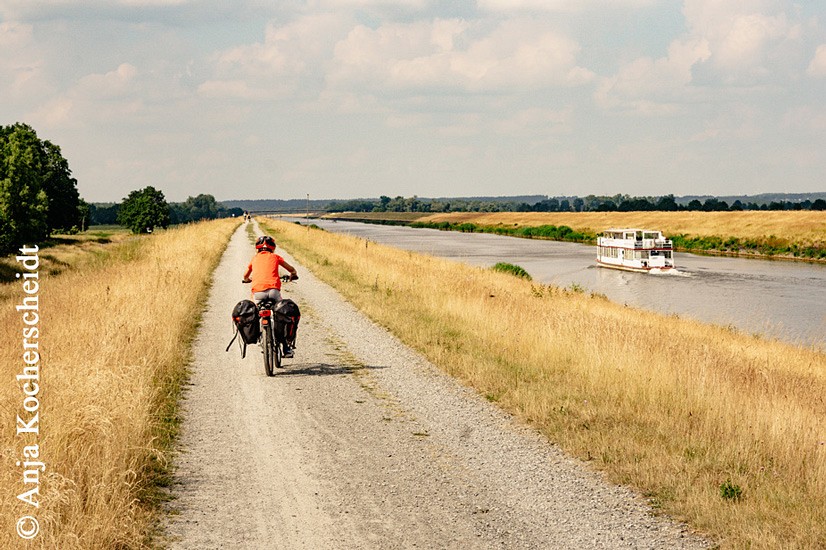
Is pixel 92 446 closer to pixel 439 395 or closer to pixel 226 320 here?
pixel 439 395

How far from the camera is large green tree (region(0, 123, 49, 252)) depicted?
59375 millimetres

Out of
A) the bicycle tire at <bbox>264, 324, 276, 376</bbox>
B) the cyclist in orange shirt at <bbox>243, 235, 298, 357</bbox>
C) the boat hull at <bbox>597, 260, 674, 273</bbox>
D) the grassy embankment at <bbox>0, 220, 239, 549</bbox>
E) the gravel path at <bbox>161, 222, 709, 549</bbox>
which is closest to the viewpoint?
the grassy embankment at <bbox>0, 220, 239, 549</bbox>

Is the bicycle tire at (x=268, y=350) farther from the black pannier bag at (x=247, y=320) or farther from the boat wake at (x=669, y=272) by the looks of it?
the boat wake at (x=669, y=272)

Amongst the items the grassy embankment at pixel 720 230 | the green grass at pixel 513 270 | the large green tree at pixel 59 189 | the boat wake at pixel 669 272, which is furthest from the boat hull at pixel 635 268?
the large green tree at pixel 59 189

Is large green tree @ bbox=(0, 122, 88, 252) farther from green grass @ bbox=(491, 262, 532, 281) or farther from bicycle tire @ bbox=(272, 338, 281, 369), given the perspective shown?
bicycle tire @ bbox=(272, 338, 281, 369)

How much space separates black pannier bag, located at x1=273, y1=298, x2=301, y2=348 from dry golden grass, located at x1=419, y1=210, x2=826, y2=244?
7362cm

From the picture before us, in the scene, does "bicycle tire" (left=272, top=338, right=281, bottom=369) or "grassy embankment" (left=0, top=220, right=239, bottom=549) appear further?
"bicycle tire" (left=272, top=338, right=281, bottom=369)

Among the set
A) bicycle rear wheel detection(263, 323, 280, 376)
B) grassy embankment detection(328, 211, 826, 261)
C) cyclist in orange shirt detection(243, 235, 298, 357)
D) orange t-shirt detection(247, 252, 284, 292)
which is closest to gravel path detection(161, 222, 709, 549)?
bicycle rear wheel detection(263, 323, 280, 376)

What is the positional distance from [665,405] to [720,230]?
87992mm

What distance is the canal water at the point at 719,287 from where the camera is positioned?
31.1 m

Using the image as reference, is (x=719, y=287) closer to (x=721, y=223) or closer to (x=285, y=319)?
(x=285, y=319)

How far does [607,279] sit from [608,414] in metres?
44.5

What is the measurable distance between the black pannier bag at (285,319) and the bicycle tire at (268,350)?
0.14 m

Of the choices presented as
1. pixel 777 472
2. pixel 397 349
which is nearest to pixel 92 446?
pixel 777 472
